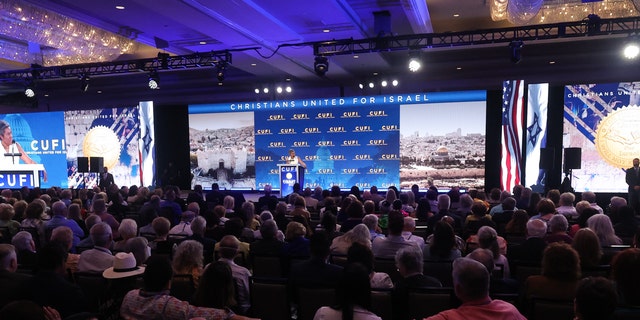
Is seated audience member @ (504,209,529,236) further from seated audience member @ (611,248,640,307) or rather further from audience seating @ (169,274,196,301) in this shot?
audience seating @ (169,274,196,301)

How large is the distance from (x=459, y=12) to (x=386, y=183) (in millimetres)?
5504

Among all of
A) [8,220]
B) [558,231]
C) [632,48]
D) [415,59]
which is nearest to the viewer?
[558,231]

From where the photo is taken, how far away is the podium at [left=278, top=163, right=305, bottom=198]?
12305mm

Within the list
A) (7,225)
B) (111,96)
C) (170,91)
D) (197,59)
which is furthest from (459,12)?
(111,96)

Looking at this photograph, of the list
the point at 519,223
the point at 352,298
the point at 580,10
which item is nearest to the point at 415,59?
the point at 580,10

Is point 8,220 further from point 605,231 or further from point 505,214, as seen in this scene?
point 605,231

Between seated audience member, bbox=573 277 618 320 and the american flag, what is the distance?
10.5 meters

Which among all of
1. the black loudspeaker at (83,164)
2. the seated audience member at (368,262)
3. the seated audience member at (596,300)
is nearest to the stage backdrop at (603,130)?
the seated audience member at (368,262)

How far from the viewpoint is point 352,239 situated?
436 centimetres

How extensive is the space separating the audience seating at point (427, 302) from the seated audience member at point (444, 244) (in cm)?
104

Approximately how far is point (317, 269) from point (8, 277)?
216cm

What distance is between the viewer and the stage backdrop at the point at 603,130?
36.1ft

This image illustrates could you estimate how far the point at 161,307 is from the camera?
2.44 metres

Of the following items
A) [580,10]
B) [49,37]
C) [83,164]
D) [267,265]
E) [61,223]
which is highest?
[580,10]
